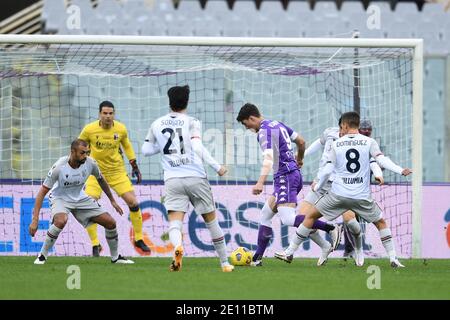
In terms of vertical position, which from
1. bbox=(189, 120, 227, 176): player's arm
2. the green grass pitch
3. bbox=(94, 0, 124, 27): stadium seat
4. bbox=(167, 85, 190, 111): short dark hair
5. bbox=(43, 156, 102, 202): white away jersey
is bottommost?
the green grass pitch

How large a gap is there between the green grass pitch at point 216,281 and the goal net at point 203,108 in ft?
6.99

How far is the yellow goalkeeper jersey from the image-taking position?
1423cm

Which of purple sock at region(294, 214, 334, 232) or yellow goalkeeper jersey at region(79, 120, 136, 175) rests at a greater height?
yellow goalkeeper jersey at region(79, 120, 136, 175)

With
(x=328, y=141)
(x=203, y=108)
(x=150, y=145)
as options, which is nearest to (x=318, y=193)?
(x=328, y=141)

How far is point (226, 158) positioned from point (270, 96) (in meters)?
1.62

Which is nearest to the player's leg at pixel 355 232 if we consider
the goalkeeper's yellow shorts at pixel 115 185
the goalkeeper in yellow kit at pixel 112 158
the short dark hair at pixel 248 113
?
the short dark hair at pixel 248 113

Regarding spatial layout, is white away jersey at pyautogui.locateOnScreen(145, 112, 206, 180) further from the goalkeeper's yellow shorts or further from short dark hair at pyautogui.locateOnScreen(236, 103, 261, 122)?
the goalkeeper's yellow shorts

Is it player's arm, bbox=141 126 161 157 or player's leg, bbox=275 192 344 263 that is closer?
player's arm, bbox=141 126 161 157

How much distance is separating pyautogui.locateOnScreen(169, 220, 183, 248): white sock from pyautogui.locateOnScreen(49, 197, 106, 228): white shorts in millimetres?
1856

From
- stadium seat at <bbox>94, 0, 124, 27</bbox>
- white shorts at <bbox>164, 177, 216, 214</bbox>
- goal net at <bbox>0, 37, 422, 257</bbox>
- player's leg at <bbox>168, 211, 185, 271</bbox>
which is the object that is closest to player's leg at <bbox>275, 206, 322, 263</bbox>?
white shorts at <bbox>164, 177, 216, 214</bbox>

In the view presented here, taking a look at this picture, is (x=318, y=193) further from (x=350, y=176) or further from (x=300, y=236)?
(x=350, y=176)

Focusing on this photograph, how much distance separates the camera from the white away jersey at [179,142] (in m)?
11.3

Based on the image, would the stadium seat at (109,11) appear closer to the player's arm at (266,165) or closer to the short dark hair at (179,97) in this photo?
the player's arm at (266,165)

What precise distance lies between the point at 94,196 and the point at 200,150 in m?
3.67
